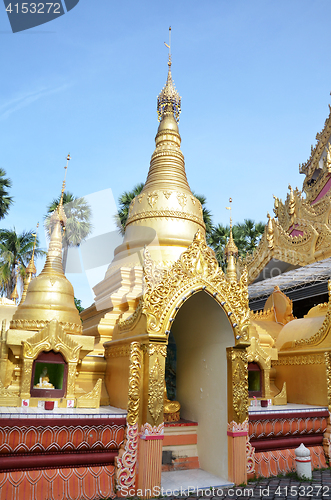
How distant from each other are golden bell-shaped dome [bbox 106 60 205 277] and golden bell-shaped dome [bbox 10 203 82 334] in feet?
7.93

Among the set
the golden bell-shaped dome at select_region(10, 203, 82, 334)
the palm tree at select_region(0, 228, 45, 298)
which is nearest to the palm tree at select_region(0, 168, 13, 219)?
the palm tree at select_region(0, 228, 45, 298)

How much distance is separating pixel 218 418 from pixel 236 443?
20.2 inches

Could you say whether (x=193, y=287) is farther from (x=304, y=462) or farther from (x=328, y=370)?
(x=328, y=370)

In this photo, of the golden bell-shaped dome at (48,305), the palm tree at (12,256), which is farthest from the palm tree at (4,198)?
the golden bell-shaped dome at (48,305)

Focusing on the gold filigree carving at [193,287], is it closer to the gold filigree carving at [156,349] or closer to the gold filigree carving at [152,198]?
the gold filigree carving at [156,349]

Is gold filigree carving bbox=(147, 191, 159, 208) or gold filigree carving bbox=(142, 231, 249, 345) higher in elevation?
gold filigree carving bbox=(147, 191, 159, 208)

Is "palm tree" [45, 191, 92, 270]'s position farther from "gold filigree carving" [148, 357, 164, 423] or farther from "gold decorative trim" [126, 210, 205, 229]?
"gold filigree carving" [148, 357, 164, 423]

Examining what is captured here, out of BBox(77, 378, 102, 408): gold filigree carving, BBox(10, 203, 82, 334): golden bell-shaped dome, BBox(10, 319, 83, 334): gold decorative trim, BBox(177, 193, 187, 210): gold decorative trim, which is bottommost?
BBox(77, 378, 102, 408): gold filigree carving

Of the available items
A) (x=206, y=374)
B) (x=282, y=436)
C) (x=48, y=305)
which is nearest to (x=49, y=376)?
(x=48, y=305)

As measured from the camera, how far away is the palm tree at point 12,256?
20578mm

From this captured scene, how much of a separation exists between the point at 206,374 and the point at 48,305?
3.22 metres

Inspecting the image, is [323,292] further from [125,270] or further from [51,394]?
[51,394]

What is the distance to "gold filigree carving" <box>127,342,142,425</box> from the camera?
5463 mm

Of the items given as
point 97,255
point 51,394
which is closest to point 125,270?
point 51,394
